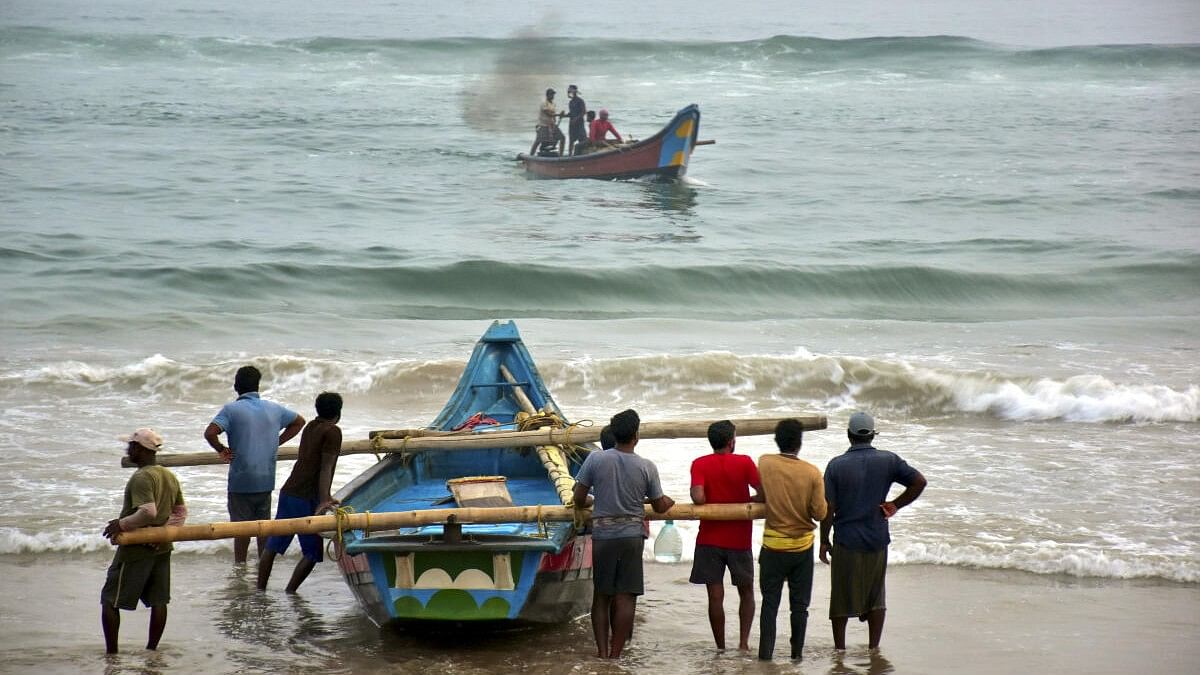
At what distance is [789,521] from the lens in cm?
564

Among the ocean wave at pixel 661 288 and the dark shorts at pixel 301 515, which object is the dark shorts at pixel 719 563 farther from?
the ocean wave at pixel 661 288

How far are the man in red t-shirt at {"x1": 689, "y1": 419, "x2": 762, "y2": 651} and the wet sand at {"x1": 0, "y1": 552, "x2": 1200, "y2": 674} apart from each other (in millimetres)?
445

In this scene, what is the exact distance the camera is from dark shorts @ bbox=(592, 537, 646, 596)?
18.7ft

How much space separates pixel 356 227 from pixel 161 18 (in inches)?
1517

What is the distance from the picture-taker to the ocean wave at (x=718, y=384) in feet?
41.1

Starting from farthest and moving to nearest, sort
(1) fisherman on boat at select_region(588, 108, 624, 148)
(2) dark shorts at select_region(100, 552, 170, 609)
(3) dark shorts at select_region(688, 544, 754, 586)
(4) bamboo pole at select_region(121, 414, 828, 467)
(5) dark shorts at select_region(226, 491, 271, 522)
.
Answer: (1) fisherman on boat at select_region(588, 108, 624, 148), (5) dark shorts at select_region(226, 491, 271, 522), (4) bamboo pole at select_region(121, 414, 828, 467), (3) dark shorts at select_region(688, 544, 754, 586), (2) dark shorts at select_region(100, 552, 170, 609)

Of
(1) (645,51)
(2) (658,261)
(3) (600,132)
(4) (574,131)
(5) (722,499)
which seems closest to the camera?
(5) (722,499)

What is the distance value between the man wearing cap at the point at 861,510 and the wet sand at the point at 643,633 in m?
0.39

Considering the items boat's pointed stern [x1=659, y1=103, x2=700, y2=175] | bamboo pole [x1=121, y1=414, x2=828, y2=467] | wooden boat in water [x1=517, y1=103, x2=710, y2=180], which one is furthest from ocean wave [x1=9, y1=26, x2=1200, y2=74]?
bamboo pole [x1=121, y1=414, x2=828, y2=467]

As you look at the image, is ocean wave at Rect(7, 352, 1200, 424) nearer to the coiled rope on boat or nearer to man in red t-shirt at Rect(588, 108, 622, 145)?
the coiled rope on boat

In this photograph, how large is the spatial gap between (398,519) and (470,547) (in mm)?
384

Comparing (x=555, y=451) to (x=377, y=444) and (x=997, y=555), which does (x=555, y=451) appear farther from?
(x=997, y=555)

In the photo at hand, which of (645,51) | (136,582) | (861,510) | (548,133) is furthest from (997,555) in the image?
(645,51)

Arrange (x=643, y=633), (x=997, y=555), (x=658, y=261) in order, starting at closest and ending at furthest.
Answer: (x=643, y=633) < (x=997, y=555) < (x=658, y=261)
